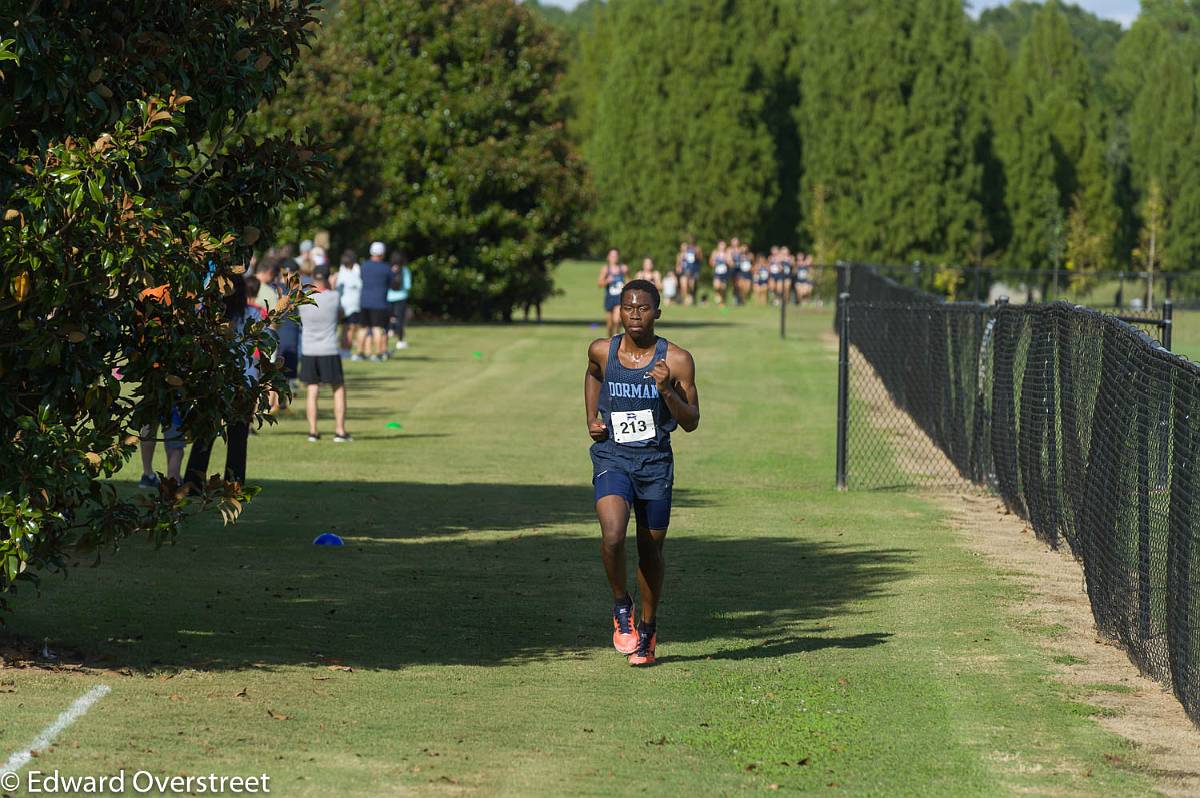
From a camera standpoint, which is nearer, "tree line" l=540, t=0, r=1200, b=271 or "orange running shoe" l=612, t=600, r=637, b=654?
"orange running shoe" l=612, t=600, r=637, b=654

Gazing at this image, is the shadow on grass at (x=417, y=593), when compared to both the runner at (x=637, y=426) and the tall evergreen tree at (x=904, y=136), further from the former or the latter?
the tall evergreen tree at (x=904, y=136)

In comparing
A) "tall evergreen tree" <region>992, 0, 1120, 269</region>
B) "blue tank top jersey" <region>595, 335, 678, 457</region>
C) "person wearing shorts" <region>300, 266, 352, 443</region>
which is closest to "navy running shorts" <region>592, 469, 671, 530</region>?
"blue tank top jersey" <region>595, 335, 678, 457</region>

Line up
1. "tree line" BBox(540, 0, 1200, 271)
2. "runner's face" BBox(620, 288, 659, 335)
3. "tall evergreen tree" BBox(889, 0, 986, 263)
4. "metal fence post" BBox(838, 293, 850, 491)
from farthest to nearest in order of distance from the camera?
"tree line" BBox(540, 0, 1200, 271), "tall evergreen tree" BBox(889, 0, 986, 263), "metal fence post" BBox(838, 293, 850, 491), "runner's face" BBox(620, 288, 659, 335)

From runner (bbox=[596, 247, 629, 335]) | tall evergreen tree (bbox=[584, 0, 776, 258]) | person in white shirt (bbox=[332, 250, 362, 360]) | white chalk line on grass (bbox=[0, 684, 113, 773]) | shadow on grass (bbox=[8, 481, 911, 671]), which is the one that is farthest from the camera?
tall evergreen tree (bbox=[584, 0, 776, 258])

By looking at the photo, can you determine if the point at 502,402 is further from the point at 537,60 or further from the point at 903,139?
the point at 903,139

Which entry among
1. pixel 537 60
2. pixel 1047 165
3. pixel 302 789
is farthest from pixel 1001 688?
pixel 1047 165

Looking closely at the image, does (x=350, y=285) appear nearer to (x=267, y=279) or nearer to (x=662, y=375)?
(x=267, y=279)

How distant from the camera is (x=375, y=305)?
3195 centimetres

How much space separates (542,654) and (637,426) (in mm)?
1364

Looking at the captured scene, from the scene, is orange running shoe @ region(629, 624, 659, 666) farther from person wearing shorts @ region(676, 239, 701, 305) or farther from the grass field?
person wearing shorts @ region(676, 239, 701, 305)

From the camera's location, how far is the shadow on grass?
978 centimetres

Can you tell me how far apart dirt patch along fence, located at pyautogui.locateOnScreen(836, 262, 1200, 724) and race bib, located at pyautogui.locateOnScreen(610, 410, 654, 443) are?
2459 millimetres

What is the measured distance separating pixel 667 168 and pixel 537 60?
942 inches

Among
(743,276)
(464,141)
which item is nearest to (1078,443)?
(464,141)
